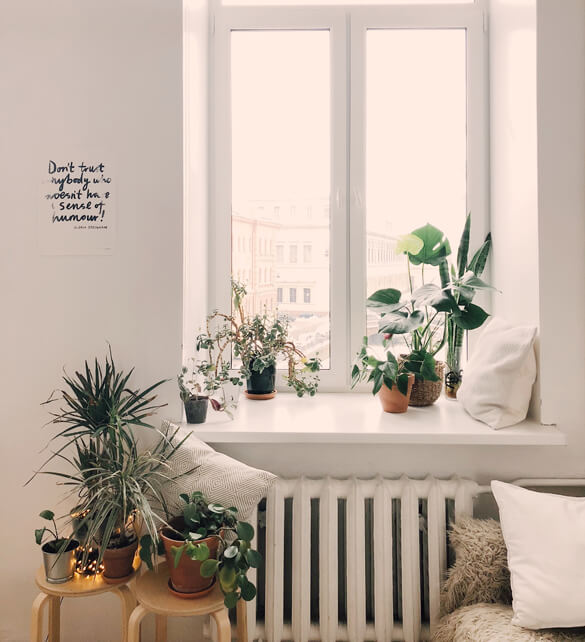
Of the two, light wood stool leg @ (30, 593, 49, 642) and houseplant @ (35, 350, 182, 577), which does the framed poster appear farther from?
light wood stool leg @ (30, 593, 49, 642)

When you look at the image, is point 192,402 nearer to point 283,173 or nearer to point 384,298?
point 384,298

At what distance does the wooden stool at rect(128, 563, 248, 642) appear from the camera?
4.10 ft

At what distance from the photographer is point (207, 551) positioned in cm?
121

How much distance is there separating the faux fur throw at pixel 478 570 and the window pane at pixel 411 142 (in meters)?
0.87

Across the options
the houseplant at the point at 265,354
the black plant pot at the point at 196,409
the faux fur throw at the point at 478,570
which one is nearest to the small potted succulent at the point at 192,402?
the black plant pot at the point at 196,409

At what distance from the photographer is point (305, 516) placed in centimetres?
159

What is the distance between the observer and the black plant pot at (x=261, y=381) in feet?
6.38

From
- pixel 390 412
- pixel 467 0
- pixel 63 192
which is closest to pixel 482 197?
pixel 467 0

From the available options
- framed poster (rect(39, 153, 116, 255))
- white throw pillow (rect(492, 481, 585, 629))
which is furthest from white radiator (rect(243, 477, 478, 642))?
framed poster (rect(39, 153, 116, 255))

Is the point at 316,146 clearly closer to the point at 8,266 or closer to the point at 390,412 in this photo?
the point at 390,412

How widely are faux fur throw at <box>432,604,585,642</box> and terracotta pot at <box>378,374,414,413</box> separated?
2.06ft

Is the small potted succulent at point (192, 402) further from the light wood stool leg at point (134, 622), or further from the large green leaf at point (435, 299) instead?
the large green leaf at point (435, 299)

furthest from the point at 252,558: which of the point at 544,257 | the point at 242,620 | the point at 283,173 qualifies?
the point at 283,173

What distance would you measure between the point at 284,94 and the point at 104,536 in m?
1.76
